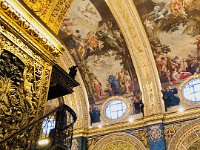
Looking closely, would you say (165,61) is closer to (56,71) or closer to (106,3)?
(106,3)

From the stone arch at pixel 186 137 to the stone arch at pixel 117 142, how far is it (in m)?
1.81

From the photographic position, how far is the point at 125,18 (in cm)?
1456

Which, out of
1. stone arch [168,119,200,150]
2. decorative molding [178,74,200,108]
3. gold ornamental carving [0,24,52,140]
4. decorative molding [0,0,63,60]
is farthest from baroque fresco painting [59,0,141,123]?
gold ornamental carving [0,24,52,140]

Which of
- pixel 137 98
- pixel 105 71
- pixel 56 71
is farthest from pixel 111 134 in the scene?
pixel 56 71

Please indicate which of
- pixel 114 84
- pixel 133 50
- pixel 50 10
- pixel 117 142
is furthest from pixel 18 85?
pixel 114 84

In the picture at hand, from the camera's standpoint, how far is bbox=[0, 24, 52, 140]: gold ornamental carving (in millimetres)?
4734

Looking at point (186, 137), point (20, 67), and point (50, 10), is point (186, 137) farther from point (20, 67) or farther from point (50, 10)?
point (20, 67)

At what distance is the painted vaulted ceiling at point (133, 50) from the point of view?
14227 mm

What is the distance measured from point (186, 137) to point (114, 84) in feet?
Answer: 15.9

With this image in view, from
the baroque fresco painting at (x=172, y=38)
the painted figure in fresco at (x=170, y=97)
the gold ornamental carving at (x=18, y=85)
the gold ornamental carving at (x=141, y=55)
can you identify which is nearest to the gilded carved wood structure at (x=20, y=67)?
the gold ornamental carving at (x=18, y=85)

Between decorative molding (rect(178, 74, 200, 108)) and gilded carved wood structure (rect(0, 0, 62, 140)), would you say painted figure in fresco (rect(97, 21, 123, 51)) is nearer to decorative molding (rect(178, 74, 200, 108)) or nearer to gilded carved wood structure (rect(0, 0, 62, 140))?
decorative molding (rect(178, 74, 200, 108))

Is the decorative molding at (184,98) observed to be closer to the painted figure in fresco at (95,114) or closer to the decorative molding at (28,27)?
the painted figure in fresco at (95,114)

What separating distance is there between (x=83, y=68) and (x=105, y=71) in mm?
1302

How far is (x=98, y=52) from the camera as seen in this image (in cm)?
1616
